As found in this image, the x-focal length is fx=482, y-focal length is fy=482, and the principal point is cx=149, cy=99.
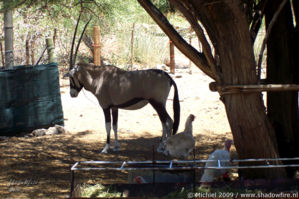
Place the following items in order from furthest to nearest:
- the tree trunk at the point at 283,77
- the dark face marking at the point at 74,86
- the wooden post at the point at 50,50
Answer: the wooden post at the point at 50,50 → the dark face marking at the point at 74,86 → the tree trunk at the point at 283,77

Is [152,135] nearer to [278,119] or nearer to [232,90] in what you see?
[278,119]

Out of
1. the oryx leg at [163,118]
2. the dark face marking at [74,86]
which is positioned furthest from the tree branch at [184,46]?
the dark face marking at [74,86]

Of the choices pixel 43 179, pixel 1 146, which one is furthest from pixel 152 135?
pixel 43 179

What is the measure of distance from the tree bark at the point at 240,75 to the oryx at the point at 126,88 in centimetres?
372

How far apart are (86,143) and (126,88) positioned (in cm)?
152

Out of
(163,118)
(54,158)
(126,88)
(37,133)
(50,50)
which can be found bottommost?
(54,158)

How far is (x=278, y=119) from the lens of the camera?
577 centimetres

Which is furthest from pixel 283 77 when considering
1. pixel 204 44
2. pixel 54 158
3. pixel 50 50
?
pixel 50 50

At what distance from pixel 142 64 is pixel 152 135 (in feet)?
30.2

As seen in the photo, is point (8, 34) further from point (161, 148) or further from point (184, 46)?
point (184, 46)

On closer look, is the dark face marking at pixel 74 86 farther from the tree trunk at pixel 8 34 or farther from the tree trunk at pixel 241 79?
the tree trunk at pixel 241 79

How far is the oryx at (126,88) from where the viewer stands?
8625mm

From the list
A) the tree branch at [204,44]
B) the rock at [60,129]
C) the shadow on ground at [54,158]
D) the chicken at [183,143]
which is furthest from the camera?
the rock at [60,129]

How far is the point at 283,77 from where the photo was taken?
559cm
